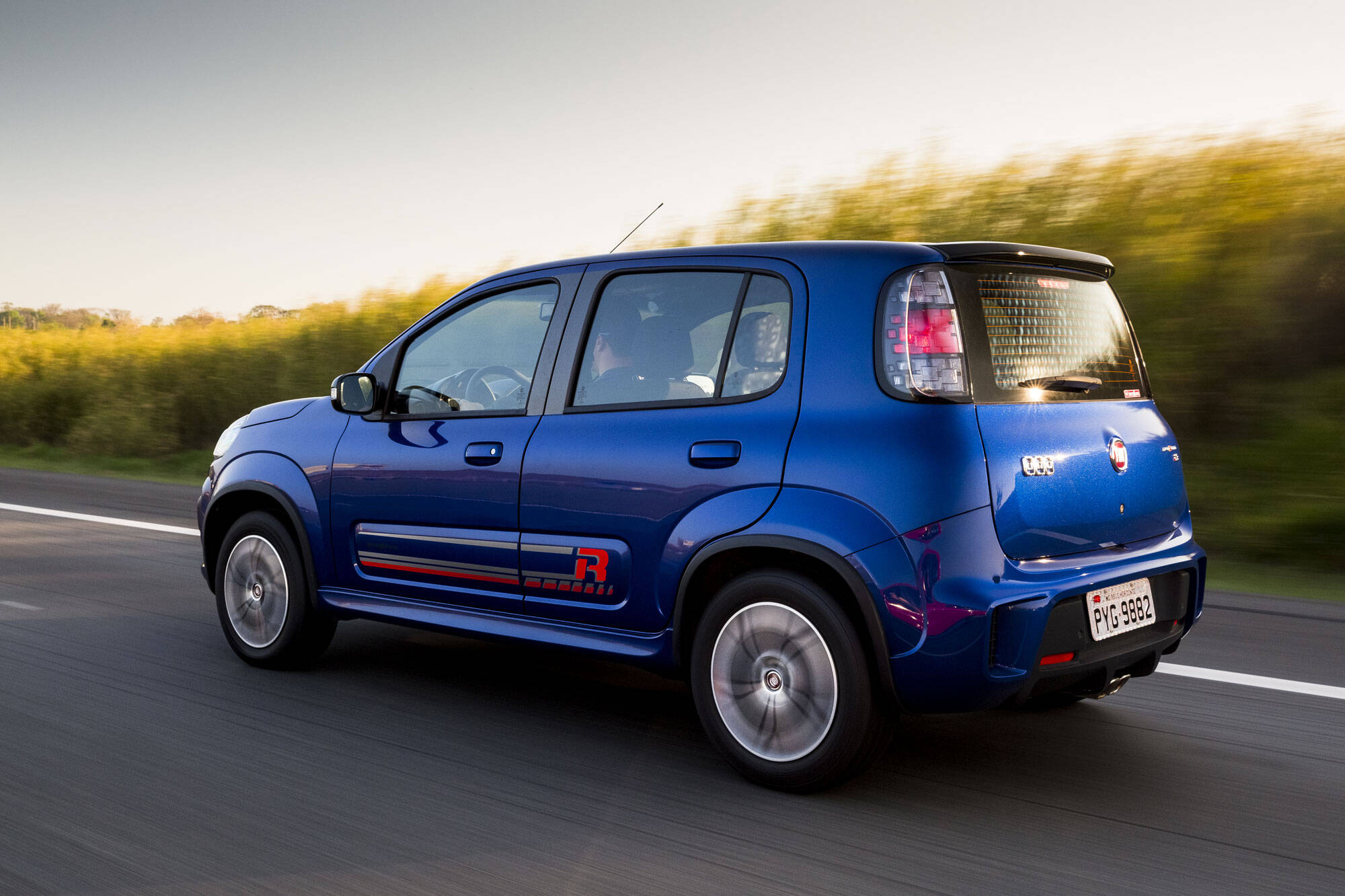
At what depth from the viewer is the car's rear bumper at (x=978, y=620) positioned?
346 centimetres

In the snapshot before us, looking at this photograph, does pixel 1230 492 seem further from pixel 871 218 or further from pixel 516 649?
pixel 516 649

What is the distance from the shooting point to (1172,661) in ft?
18.1

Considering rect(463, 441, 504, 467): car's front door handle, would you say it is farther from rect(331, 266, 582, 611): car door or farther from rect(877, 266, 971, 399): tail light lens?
rect(877, 266, 971, 399): tail light lens

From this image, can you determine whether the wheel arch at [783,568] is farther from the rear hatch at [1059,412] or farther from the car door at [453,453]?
the car door at [453,453]

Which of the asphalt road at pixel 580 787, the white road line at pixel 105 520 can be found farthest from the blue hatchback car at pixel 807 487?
the white road line at pixel 105 520

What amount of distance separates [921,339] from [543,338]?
1.61 meters

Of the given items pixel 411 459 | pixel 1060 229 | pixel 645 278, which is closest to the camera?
pixel 645 278

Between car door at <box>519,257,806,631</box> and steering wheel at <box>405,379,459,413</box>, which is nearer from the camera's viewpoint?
car door at <box>519,257,806,631</box>

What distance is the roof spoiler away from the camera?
12.3 ft

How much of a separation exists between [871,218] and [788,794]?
8.90m

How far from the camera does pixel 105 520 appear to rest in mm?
10953

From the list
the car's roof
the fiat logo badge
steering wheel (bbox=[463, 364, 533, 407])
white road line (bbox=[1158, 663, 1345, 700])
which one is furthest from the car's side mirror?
white road line (bbox=[1158, 663, 1345, 700])

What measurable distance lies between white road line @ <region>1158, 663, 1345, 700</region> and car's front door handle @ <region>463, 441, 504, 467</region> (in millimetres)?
3019

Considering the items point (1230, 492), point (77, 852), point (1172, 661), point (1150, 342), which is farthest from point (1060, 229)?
point (77, 852)
